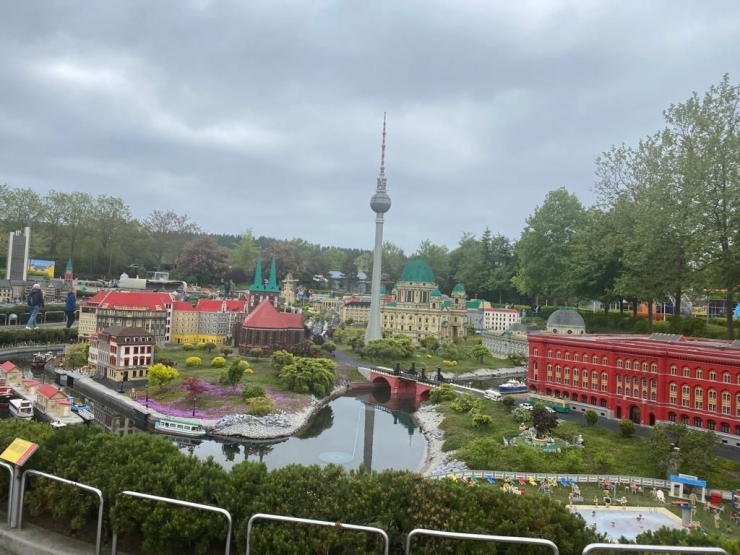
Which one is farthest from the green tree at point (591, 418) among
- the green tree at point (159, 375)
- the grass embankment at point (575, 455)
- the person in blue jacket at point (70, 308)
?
the person in blue jacket at point (70, 308)

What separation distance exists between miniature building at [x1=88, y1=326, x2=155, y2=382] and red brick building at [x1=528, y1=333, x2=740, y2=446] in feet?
96.6

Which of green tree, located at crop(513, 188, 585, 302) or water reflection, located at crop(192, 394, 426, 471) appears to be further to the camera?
green tree, located at crop(513, 188, 585, 302)

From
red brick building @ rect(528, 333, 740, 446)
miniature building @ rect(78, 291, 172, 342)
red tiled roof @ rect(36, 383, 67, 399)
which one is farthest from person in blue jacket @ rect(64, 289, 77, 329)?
red brick building @ rect(528, 333, 740, 446)

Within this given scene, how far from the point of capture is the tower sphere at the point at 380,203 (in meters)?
66.0

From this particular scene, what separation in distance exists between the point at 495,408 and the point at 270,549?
2894 cm

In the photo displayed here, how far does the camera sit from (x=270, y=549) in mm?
7770

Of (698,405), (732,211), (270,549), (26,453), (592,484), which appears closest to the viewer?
Result: (270,549)

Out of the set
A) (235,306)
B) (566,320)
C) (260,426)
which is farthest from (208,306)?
(566,320)

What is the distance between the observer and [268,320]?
52812mm

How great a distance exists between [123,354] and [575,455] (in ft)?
107

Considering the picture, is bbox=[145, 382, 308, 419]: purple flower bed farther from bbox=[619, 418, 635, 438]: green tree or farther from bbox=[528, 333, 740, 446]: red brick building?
bbox=[619, 418, 635, 438]: green tree

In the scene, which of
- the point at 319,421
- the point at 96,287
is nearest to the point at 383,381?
the point at 319,421

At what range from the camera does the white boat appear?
2884 cm

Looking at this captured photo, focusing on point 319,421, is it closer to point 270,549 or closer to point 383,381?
point 383,381
